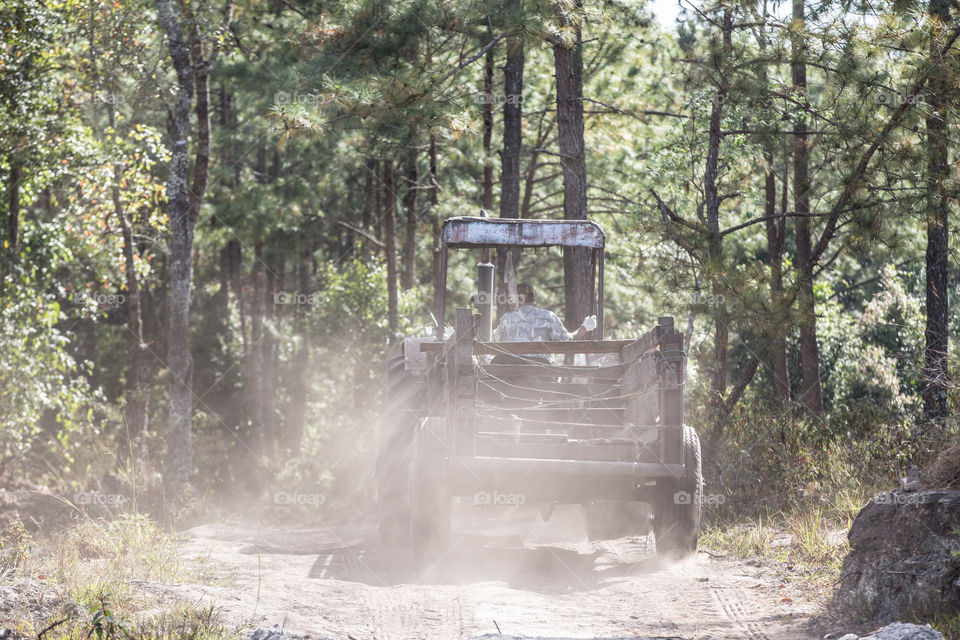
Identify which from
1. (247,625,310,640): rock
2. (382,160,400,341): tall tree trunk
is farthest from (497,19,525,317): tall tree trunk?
(247,625,310,640): rock

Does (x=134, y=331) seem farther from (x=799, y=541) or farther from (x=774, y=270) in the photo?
(x=799, y=541)

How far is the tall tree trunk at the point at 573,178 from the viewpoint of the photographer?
14.5 meters

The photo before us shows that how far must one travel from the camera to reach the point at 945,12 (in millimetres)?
11773

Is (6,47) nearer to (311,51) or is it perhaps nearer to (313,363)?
(311,51)

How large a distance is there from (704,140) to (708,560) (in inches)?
290

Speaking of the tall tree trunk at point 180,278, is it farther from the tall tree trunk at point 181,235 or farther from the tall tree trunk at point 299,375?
the tall tree trunk at point 299,375

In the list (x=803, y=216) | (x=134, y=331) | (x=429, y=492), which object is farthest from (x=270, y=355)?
(x=429, y=492)

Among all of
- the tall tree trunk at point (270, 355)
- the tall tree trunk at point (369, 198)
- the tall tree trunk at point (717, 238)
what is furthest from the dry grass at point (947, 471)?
the tall tree trunk at point (270, 355)

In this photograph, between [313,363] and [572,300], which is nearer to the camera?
[572,300]

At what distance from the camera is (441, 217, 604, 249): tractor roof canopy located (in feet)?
35.0

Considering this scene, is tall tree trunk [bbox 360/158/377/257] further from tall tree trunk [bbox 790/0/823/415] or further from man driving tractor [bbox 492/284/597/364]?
man driving tractor [bbox 492/284/597/364]

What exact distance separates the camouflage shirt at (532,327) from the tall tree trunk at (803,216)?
116 inches

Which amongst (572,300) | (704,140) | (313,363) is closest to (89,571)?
(572,300)

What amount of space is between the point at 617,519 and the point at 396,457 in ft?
7.78
